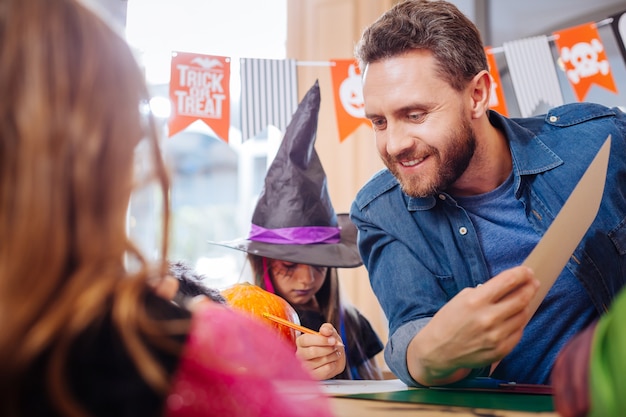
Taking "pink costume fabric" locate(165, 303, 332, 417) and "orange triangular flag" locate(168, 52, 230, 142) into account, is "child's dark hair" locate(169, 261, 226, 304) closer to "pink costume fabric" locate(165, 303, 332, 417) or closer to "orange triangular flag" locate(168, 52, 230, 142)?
"pink costume fabric" locate(165, 303, 332, 417)

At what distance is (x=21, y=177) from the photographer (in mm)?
454

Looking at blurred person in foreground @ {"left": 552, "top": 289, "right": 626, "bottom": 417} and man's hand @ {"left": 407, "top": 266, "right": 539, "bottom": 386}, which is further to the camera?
man's hand @ {"left": 407, "top": 266, "right": 539, "bottom": 386}

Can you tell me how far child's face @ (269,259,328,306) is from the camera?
1720 millimetres

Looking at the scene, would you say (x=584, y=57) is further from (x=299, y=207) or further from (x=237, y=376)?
(x=237, y=376)

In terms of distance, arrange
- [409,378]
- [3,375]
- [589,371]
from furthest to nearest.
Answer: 1. [409,378]
2. [589,371]
3. [3,375]

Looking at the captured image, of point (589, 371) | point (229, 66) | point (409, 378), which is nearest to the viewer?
point (589, 371)

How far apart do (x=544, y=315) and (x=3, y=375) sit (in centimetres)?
101

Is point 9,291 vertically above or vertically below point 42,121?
below

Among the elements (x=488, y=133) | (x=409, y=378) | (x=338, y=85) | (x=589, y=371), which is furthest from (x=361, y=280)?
(x=589, y=371)

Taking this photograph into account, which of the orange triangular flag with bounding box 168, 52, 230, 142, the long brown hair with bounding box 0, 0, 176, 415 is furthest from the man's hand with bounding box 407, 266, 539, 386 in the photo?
the orange triangular flag with bounding box 168, 52, 230, 142

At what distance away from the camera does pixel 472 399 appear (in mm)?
787

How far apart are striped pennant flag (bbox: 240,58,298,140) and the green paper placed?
4.50 feet

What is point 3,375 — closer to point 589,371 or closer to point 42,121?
point 42,121

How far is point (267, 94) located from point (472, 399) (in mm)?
1519
